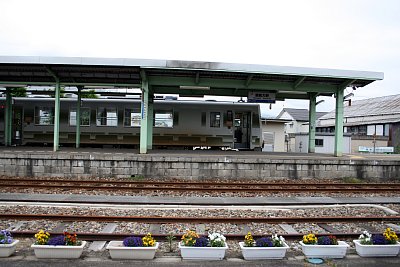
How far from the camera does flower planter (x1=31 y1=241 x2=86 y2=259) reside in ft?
17.7

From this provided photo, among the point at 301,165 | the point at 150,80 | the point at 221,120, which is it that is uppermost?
the point at 150,80

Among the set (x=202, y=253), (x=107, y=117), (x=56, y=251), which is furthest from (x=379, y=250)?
(x=107, y=117)

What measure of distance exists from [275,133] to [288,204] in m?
21.2

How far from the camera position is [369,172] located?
48.9 feet

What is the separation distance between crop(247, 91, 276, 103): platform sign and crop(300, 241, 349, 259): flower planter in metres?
12.6

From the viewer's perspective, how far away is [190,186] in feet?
40.6

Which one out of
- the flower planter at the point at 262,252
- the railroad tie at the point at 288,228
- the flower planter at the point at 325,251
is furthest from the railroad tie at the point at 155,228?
the flower planter at the point at 325,251

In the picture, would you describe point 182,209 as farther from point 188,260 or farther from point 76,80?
point 76,80

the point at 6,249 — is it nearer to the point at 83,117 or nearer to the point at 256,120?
the point at 83,117

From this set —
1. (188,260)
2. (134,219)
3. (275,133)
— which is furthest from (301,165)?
(275,133)

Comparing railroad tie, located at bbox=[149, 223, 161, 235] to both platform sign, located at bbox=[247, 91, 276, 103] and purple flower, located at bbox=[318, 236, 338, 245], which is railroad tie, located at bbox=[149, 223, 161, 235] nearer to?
purple flower, located at bbox=[318, 236, 338, 245]

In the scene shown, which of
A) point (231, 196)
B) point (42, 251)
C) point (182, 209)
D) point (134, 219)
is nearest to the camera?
point (42, 251)

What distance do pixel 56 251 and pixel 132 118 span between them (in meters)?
15.7

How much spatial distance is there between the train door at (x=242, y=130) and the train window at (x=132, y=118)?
19.7ft
